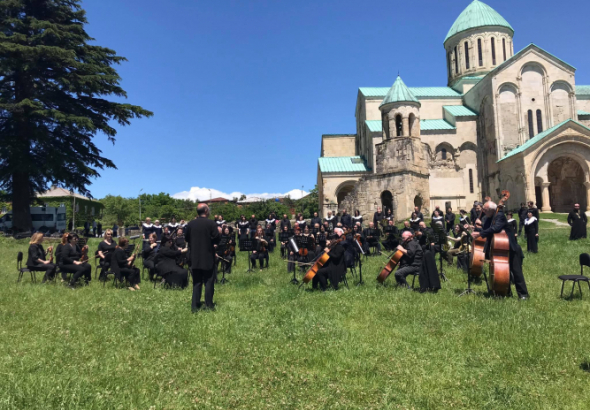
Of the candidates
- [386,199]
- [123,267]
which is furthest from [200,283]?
[386,199]

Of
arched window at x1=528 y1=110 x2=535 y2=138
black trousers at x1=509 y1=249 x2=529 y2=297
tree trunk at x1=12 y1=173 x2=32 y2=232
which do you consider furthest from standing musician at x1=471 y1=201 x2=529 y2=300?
arched window at x1=528 y1=110 x2=535 y2=138

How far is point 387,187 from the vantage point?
2769cm

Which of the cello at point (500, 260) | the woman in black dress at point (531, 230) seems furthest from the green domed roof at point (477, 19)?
the cello at point (500, 260)

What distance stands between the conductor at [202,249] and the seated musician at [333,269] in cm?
272

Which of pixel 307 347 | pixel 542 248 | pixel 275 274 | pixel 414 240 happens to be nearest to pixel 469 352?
pixel 307 347

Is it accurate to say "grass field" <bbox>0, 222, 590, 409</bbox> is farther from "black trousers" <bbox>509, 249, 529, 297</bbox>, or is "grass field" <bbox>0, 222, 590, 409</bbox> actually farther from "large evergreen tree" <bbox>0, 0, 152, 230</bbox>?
"large evergreen tree" <bbox>0, 0, 152, 230</bbox>

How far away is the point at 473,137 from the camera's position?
34562 millimetres

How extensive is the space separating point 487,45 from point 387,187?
21686 millimetres

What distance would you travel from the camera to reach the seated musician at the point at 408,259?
8.26 meters

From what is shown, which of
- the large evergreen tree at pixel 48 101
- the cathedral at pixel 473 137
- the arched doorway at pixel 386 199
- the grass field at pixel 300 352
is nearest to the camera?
the grass field at pixel 300 352

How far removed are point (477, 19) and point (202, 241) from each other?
138 feet

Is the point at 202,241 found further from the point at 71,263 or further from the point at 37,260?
the point at 37,260

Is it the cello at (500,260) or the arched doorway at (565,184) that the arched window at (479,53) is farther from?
the cello at (500,260)

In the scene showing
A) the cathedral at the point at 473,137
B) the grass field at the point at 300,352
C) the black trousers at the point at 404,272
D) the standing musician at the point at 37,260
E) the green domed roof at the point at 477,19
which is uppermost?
the green domed roof at the point at 477,19
